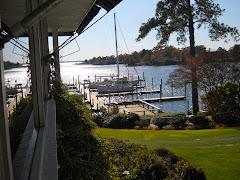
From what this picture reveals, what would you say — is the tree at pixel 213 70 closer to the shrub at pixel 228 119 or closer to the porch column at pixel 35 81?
the shrub at pixel 228 119

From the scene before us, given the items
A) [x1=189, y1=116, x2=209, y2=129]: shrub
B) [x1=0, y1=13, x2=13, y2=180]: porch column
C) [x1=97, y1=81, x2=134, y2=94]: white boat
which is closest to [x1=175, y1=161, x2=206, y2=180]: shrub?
[x1=0, y1=13, x2=13, y2=180]: porch column

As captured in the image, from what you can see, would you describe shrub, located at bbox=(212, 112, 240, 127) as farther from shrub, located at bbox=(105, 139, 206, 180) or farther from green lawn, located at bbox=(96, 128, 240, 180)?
shrub, located at bbox=(105, 139, 206, 180)

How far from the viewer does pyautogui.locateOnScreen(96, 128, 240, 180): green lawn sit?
6.79 meters

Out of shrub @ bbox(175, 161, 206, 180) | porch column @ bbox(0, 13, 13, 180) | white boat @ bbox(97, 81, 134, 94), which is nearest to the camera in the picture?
porch column @ bbox(0, 13, 13, 180)

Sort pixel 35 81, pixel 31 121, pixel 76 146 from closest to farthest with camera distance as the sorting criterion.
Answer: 1. pixel 31 121
2. pixel 35 81
3. pixel 76 146

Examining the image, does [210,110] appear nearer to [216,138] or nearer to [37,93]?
[216,138]

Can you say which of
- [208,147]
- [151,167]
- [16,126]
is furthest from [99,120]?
[16,126]

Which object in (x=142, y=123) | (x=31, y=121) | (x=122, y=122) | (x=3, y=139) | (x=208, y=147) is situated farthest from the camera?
(x=122, y=122)

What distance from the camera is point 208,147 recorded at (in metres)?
8.59

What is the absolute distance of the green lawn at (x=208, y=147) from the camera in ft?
22.3

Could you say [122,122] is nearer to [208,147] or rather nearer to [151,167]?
[208,147]

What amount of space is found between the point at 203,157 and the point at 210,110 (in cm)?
993

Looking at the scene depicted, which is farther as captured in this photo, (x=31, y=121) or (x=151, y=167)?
(x=151, y=167)

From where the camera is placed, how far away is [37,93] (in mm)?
2723
